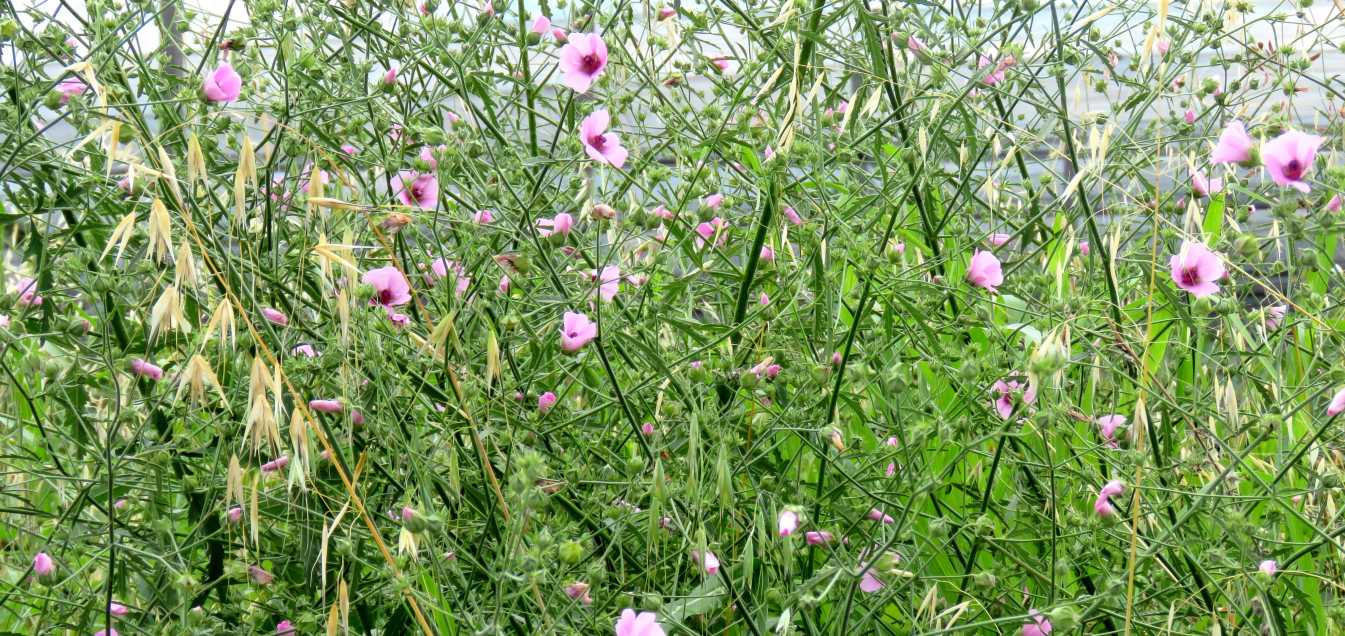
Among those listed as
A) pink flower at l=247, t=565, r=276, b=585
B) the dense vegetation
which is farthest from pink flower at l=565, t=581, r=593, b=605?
pink flower at l=247, t=565, r=276, b=585

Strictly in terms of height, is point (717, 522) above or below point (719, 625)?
above

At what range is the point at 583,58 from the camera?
3.96ft

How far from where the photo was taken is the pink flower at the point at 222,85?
1090 mm

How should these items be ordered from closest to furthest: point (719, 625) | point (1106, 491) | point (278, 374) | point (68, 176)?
point (278, 374)
point (1106, 491)
point (719, 625)
point (68, 176)

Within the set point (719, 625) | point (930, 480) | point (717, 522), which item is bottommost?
point (719, 625)

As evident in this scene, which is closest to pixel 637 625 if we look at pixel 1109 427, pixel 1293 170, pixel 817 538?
pixel 817 538

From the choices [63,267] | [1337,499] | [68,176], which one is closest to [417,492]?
[63,267]

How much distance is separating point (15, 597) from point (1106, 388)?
3.35ft

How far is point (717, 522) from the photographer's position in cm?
104

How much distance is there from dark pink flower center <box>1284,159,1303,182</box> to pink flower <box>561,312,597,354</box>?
546mm

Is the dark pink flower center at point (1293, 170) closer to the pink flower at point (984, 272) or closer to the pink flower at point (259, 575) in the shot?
the pink flower at point (984, 272)

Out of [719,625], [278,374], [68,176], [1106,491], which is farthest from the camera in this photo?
[68,176]

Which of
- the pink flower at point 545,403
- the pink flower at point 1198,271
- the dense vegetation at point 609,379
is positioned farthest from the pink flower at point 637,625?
the pink flower at point 1198,271

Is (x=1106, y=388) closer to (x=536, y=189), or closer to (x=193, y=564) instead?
(x=536, y=189)
